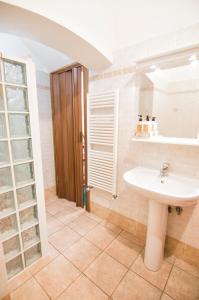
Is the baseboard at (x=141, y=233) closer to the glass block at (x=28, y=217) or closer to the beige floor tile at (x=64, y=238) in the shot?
the beige floor tile at (x=64, y=238)

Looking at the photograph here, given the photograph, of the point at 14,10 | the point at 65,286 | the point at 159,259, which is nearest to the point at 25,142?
the point at 14,10

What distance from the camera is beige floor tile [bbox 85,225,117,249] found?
1637 mm

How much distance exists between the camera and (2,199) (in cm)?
114

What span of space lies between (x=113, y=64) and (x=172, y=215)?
1.66 meters

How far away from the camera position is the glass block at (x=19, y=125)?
44.2 inches

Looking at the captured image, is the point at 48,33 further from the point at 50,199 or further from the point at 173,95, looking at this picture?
the point at 50,199

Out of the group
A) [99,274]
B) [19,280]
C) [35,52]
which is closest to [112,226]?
[99,274]

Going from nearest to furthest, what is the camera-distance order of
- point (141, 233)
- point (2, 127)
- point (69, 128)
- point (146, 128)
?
1. point (2, 127)
2. point (146, 128)
3. point (141, 233)
4. point (69, 128)

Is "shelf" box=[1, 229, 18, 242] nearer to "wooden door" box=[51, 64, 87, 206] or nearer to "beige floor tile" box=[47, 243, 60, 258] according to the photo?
"beige floor tile" box=[47, 243, 60, 258]

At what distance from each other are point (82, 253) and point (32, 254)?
475mm

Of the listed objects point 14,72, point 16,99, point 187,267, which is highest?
point 14,72

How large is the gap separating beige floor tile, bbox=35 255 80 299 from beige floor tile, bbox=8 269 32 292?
3.3 inches

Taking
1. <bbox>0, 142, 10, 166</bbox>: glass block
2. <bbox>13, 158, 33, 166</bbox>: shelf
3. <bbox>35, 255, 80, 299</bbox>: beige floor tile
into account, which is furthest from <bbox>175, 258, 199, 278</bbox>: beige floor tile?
<bbox>0, 142, 10, 166</bbox>: glass block

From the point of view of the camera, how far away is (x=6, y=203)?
117 cm
